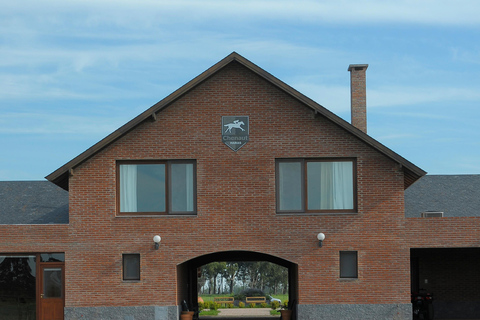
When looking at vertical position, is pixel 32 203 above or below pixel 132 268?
above

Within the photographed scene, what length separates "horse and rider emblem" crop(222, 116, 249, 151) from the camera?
2184cm

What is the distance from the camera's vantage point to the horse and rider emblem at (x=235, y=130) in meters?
21.8

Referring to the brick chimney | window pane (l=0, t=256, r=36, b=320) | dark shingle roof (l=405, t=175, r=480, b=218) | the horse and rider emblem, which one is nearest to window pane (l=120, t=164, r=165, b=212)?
the horse and rider emblem

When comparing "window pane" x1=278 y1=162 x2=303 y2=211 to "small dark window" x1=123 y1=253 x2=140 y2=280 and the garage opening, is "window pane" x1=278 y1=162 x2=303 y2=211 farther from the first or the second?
the garage opening

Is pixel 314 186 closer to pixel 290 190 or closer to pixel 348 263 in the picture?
pixel 290 190

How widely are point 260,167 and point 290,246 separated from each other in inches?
102

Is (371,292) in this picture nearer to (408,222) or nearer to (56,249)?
(408,222)

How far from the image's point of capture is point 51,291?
72.4ft

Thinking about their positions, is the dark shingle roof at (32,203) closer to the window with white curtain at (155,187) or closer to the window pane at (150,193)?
the window with white curtain at (155,187)

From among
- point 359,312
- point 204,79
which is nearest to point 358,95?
point 204,79

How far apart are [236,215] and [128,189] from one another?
344 cm

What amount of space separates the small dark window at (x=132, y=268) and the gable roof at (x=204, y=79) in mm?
3346

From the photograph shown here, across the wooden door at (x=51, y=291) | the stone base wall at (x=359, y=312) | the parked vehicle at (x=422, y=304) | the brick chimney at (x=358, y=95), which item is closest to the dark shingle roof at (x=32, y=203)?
the wooden door at (x=51, y=291)

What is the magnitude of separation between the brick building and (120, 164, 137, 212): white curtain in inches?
1.2
